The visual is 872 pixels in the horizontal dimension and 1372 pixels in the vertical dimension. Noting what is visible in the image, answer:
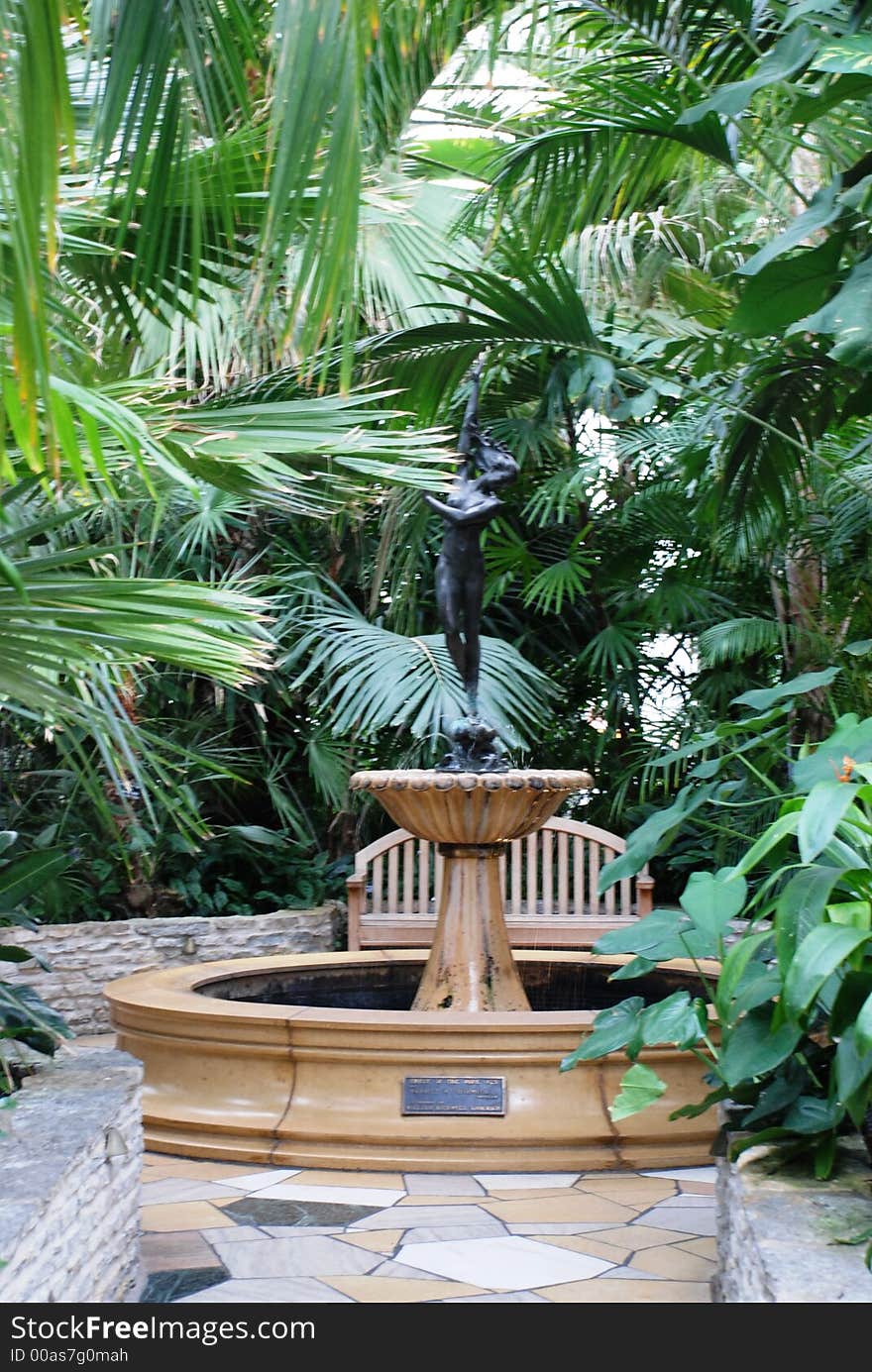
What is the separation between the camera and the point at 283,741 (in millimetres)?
8188

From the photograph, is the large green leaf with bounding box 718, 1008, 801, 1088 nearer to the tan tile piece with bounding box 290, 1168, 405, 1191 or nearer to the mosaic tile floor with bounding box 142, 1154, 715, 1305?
the mosaic tile floor with bounding box 142, 1154, 715, 1305

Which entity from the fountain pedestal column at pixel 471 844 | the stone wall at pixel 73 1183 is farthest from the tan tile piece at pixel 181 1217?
the fountain pedestal column at pixel 471 844

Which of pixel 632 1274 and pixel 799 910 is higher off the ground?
pixel 799 910

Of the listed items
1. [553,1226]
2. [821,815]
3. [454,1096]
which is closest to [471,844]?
[454,1096]

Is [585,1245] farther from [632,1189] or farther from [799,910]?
[799,910]

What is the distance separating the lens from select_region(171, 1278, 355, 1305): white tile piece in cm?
271

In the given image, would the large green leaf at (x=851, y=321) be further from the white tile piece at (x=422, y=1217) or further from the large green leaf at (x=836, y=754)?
the white tile piece at (x=422, y=1217)

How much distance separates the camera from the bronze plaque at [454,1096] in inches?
154

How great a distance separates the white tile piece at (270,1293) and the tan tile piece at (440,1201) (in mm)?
683

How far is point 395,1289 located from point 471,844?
219 cm

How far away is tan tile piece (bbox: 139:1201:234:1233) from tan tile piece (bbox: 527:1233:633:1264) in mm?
820

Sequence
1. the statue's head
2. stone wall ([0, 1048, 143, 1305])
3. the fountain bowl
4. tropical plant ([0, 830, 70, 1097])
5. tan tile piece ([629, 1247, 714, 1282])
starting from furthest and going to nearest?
the statue's head, the fountain bowl, tropical plant ([0, 830, 70, 1097]), tan tile piece ([629, 1247, 714, 1282]), stone wall ([0, 1048, 143, 1305])

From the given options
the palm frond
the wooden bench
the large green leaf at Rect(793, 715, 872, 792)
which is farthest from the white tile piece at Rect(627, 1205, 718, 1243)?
the palm frond

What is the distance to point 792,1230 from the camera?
6.68 ft
